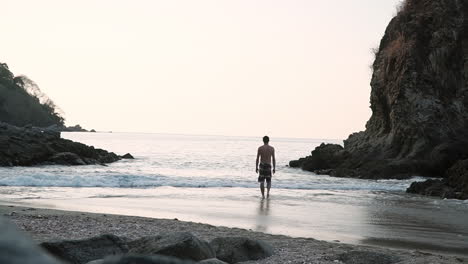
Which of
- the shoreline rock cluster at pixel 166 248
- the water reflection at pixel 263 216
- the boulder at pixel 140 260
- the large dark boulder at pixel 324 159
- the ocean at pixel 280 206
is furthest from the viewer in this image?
the large dark boulder at pixel 324 159

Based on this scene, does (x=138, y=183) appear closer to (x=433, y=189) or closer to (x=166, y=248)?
(x=433, y=189)

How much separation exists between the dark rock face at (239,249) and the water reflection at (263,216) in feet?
9.34

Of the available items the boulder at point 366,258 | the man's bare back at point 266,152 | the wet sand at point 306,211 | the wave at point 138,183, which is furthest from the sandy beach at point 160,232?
the wave at point 138,183

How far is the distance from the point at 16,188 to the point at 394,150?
62.7 feet

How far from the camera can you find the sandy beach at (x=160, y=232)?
7.20m

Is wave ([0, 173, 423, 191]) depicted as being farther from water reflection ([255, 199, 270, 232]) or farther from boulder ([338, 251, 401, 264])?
boulder ([338, 251, 401, 264])

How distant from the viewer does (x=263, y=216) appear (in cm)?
1195

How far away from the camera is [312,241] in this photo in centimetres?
836

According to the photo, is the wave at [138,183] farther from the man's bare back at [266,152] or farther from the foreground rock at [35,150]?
the foreground rock at [35,150]

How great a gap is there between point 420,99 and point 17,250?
28.9 m

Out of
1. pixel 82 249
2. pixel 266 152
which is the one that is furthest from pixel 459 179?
pixel 82 249

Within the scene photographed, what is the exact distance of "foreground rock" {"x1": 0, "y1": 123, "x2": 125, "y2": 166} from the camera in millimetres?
29656

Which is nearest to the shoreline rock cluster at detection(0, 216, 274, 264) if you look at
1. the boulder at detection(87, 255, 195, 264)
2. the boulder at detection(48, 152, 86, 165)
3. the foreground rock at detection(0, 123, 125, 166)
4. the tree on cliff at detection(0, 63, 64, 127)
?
the boulder at detection(87, 255, 195, 264)

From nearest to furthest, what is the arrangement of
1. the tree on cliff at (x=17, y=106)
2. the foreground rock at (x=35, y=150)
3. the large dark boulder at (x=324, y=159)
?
the foreground rock at (x=35, y=150), the large dark boulder at (x=324, y=159), the tree on cliff at (x=17, y=106)
